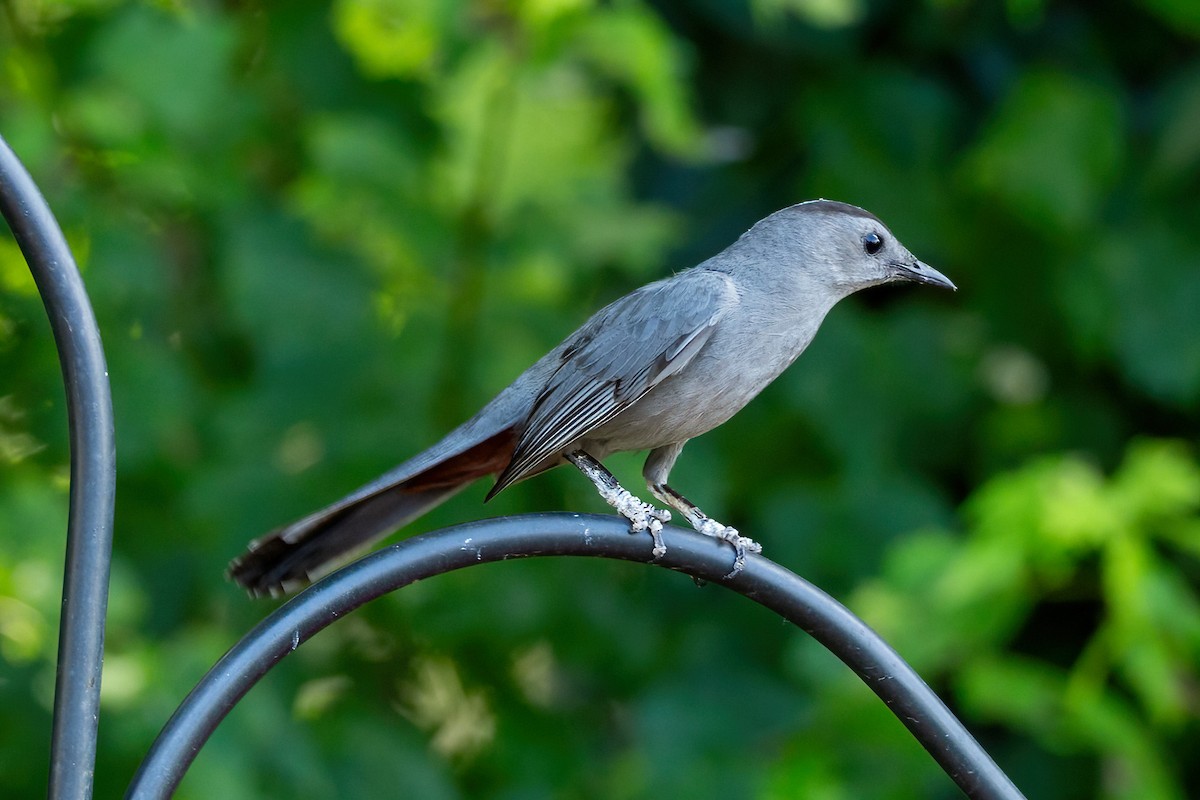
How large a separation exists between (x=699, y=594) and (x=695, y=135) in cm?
135

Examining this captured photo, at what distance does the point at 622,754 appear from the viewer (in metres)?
4.19

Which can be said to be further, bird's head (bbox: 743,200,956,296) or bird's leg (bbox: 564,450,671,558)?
bird's head (bbox: 743,200,956,296)

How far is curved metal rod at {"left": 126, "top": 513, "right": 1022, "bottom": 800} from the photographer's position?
1669mm

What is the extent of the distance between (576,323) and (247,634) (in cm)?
194

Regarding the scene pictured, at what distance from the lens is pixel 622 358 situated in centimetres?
266

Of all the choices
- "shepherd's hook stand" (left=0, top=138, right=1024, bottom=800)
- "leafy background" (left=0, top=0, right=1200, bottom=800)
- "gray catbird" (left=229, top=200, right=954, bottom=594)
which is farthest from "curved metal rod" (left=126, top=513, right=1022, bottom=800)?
"leafy background" (left=0, top=0, right=1200, bottom=800)

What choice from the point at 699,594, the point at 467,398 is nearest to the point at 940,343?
the point at 699,594

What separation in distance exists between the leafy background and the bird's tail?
86cm

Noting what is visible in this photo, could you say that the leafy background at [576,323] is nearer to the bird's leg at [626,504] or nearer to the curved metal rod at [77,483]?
the bird's leg at [626,504]

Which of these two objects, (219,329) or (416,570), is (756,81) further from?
(416,570)

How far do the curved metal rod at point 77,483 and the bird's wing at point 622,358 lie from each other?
905mm

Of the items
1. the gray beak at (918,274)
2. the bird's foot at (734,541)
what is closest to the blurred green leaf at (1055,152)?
the gray beak at (918,274)

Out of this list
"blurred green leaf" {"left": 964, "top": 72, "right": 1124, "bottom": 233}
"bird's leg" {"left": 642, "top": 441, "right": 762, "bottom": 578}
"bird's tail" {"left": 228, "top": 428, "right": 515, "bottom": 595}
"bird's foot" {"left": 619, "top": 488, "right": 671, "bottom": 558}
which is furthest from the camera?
"blurred green leaf" {"left": 964, "top": 72, "right": 1124, "bottom": 233}

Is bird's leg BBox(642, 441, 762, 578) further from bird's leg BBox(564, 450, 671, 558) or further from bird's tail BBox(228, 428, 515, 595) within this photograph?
bird's tail BBox(228, 428, 515, 595)
